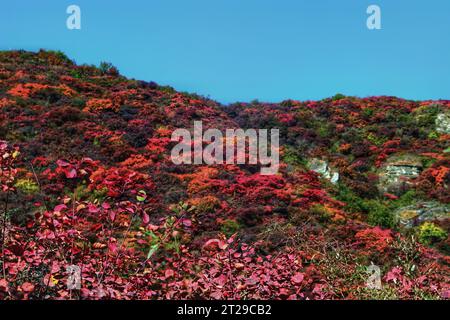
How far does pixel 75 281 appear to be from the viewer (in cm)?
376

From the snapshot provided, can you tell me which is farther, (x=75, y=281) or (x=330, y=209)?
(x=330, y=209)

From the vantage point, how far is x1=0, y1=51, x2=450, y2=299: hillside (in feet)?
16.0

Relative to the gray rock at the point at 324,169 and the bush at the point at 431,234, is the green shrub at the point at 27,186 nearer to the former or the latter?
the gray rock at the point at 324,169

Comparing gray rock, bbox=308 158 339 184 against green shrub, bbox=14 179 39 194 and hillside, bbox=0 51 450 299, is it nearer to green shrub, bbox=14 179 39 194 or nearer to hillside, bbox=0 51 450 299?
hillside, bbox=0 51 450 299

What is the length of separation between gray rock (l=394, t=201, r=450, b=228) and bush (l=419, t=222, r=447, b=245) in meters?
0.88

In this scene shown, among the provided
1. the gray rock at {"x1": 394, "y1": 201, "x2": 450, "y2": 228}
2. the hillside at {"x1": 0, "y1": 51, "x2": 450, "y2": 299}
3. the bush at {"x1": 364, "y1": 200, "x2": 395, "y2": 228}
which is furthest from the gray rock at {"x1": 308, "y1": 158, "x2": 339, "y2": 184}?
the gray rock at {"x1": 394, "y1": 201, "x2": 450, "y2": 228}

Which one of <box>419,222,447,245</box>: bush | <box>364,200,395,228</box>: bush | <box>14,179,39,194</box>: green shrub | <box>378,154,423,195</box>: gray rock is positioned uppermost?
<box>378,154,423,195</box>: gray rock

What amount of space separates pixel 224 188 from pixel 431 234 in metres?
7.94

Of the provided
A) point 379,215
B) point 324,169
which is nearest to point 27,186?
point 379,215
